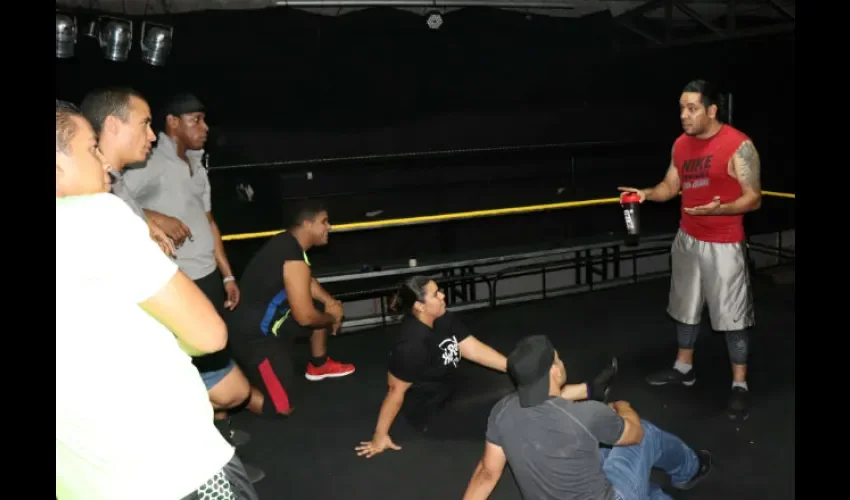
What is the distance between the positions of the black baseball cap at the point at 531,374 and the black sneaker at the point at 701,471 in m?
0.95

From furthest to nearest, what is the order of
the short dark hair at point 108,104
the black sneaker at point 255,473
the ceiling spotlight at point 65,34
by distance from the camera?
the ceiling spotlight at point 65,34, the black sneaker at point 255,473, the short dark hair at point 108,104

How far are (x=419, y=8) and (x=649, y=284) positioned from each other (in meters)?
3.26

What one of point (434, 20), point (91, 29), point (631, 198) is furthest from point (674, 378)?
point (91, 29)

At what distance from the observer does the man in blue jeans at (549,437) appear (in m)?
1.72

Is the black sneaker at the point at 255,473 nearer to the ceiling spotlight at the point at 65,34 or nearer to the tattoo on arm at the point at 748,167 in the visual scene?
the tattoo on arm at the point at 748,167

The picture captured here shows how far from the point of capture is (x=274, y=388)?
2.98m

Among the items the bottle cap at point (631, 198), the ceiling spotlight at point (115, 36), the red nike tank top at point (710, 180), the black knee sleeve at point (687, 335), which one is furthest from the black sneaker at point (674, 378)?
the ceiling spotlight at point (115, 36)

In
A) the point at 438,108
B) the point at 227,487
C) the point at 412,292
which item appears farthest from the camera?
the point at 438,108

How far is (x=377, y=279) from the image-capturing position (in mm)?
6203

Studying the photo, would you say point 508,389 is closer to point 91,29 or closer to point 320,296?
point 320,296

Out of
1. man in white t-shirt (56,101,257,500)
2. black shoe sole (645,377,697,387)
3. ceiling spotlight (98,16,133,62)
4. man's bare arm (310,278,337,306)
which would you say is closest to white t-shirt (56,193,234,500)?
man in white t-shirt (56,101,257,500)

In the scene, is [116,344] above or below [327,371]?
above

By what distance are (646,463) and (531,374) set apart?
64cm

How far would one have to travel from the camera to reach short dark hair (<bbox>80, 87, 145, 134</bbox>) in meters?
1.71
